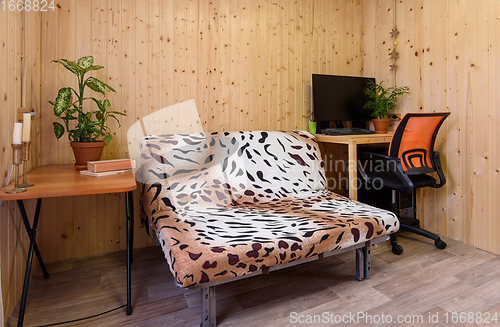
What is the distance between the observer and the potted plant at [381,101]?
2.78 m

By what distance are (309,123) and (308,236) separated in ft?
5.01

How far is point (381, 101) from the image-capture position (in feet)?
9.34

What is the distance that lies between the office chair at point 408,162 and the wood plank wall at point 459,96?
24cm

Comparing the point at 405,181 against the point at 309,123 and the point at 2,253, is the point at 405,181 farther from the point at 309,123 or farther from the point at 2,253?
the point at 2,253

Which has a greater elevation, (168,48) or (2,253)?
(168,48)

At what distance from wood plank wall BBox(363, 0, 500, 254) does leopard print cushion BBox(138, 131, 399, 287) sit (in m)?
1.03

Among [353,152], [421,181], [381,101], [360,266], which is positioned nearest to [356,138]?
[353,152]

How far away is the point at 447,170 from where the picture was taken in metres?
2.51

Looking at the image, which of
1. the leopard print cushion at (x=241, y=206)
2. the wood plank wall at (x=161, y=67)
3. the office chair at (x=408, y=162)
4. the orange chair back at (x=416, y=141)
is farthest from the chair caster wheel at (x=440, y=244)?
the wood plank wall at (x=161, y=67)

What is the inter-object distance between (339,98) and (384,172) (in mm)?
814

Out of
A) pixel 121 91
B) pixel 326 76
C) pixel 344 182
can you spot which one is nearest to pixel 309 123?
pixel 326 76

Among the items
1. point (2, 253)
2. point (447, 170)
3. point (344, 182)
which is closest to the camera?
point (2, 253)

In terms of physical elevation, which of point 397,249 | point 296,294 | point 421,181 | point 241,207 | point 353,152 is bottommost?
point 296,294

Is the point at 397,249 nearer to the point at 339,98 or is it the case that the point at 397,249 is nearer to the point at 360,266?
the point at 360,266
